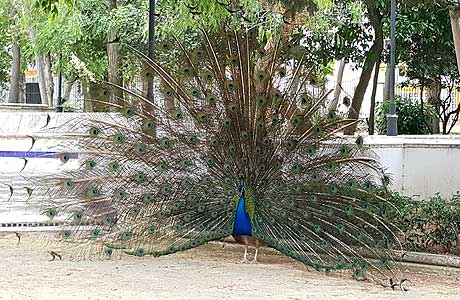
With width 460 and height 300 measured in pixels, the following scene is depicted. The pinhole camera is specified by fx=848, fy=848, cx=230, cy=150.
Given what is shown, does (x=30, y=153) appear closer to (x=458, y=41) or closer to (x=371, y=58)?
Answer: (x=458, y=41)

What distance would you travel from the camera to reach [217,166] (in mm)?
9750

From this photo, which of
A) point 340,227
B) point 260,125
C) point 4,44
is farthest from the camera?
point 4,44

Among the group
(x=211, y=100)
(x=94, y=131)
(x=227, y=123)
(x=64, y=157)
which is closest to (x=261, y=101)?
(x=227, y=123)

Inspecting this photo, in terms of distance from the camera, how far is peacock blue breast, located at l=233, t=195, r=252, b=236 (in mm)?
9625

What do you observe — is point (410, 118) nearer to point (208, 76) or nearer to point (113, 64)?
point (113, 64)

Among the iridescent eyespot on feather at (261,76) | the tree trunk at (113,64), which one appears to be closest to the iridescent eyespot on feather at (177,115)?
the tree trunk at (113,64)

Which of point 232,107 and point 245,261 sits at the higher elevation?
point 232,107

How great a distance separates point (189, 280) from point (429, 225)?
3130 mm

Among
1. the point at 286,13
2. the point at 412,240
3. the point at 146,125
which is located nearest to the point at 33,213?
the point at 146,125

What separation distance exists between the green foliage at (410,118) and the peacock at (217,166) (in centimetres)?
1505

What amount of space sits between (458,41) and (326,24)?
4201mm

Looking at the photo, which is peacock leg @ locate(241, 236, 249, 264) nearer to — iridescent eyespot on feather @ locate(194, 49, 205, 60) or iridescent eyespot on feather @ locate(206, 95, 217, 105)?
iridescent eyespot on feather @ locate(206, 95, 217, 105)

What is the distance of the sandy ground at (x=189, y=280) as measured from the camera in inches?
323

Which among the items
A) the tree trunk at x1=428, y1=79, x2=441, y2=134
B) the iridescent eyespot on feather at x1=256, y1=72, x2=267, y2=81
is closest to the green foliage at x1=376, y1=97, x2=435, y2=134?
the tree trunk at x1=428, y1=79, x2=441, y2=134
